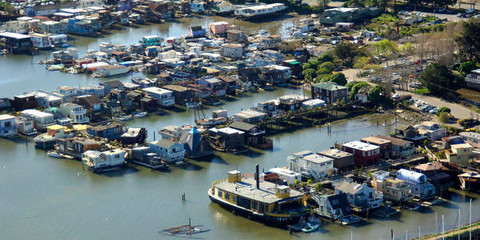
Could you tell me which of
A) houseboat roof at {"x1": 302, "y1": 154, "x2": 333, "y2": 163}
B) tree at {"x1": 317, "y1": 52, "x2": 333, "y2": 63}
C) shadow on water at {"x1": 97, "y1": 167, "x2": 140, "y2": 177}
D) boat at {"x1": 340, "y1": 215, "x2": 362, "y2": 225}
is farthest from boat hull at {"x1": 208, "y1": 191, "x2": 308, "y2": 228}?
tree at {"x1": 317, "y1": 52, "x2": 333, "y2": 63}

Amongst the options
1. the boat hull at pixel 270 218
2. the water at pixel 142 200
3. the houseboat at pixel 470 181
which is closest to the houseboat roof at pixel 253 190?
the boat hull at pixel 270 218

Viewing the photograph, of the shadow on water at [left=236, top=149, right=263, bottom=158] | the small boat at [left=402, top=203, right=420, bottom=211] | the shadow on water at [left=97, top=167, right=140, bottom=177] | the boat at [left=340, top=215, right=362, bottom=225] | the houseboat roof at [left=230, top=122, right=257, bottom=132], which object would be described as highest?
the houseboat roof at [left=230, top=122, right=257, bottom=132]

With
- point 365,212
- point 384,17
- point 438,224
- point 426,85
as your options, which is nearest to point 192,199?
point 365,212

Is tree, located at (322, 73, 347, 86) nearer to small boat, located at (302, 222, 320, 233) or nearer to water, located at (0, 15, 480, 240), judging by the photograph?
water, located at (0, 15, 480, 240)

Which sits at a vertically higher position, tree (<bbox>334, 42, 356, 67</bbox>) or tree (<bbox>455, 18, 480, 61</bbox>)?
tree (<bbox>455, 18, 480, 61</bbox>)

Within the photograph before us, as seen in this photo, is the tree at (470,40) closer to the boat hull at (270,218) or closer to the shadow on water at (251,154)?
the shadow on water at (251,154)

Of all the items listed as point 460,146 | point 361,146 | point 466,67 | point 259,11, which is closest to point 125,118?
point 361,146
